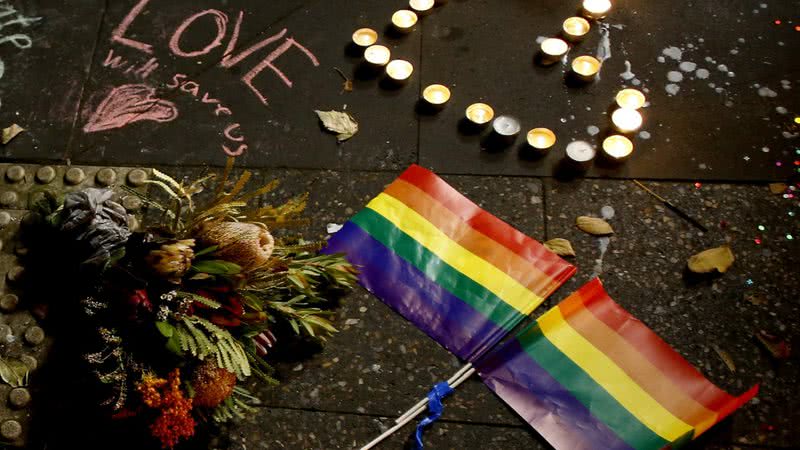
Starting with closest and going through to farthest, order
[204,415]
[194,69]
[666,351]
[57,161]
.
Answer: [204,415], [666,351], [57,161], [194,69]

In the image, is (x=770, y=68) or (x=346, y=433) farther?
(x=770, y=68)

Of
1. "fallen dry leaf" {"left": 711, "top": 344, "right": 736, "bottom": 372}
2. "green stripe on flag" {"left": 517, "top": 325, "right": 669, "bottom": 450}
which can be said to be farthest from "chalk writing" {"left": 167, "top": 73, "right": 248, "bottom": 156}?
"fallen dry leaf" {"left": 711, "top": 344, "right": 736, "bottom": 372}

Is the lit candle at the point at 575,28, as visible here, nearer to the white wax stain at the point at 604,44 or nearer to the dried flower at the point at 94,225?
the white wax stain at the point at 604,44

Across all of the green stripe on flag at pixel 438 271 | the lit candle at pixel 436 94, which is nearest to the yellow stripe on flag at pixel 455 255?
the green stripe on flag at pixel 438 271

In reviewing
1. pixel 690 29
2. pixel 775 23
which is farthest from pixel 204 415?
pixel 775 23

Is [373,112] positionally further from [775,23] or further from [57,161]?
[775,23]

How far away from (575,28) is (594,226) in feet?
3.37

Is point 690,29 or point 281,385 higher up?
point 690,29

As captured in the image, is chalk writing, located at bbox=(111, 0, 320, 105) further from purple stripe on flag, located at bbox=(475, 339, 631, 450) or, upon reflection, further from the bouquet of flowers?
purple stripe on flag, located at bbox=(475, 339, 631, 450)

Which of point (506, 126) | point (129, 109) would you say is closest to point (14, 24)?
point (129, 109)

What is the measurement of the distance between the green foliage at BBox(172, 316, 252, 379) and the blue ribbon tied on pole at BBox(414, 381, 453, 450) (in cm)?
60

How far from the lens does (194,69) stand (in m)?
3.05

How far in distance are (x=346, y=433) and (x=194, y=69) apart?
71.2 inches

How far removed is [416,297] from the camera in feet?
7.85
